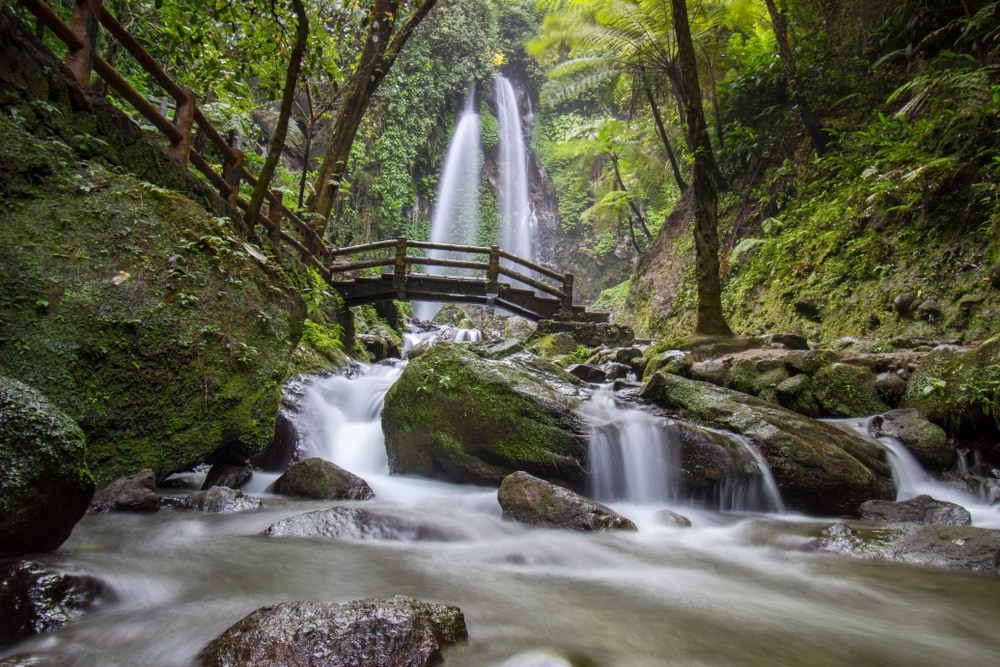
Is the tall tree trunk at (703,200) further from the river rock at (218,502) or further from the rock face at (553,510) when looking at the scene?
the river rock at (218,502)

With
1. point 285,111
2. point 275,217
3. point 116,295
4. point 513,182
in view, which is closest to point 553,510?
point 116,295

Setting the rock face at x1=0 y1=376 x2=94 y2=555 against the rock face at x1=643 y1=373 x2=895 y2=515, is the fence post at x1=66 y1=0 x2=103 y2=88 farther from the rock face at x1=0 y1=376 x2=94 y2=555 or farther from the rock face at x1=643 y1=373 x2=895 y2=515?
the rock face at x1=643 y1=373 x2=895 y2=515

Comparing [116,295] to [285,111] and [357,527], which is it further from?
[285,111]

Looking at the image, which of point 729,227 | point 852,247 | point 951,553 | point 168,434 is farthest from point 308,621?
point 729,227

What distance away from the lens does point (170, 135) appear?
5.52 m

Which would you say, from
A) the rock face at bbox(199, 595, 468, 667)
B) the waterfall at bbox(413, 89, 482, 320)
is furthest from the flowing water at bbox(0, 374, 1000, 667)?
the waterfall at bbox(413, 89, 482, 320)

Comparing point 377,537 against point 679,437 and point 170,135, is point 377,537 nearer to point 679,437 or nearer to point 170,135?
point 679,437

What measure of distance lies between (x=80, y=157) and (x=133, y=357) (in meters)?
Result: 1.84

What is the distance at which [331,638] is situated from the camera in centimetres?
170

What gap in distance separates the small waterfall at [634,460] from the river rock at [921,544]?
1.36 meters

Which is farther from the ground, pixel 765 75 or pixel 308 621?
pixel 765 75

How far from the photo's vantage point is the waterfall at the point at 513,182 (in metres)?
27.8

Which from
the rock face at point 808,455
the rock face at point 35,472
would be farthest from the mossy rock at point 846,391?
the rock face at point 35,472

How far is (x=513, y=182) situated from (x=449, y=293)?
1844cm
